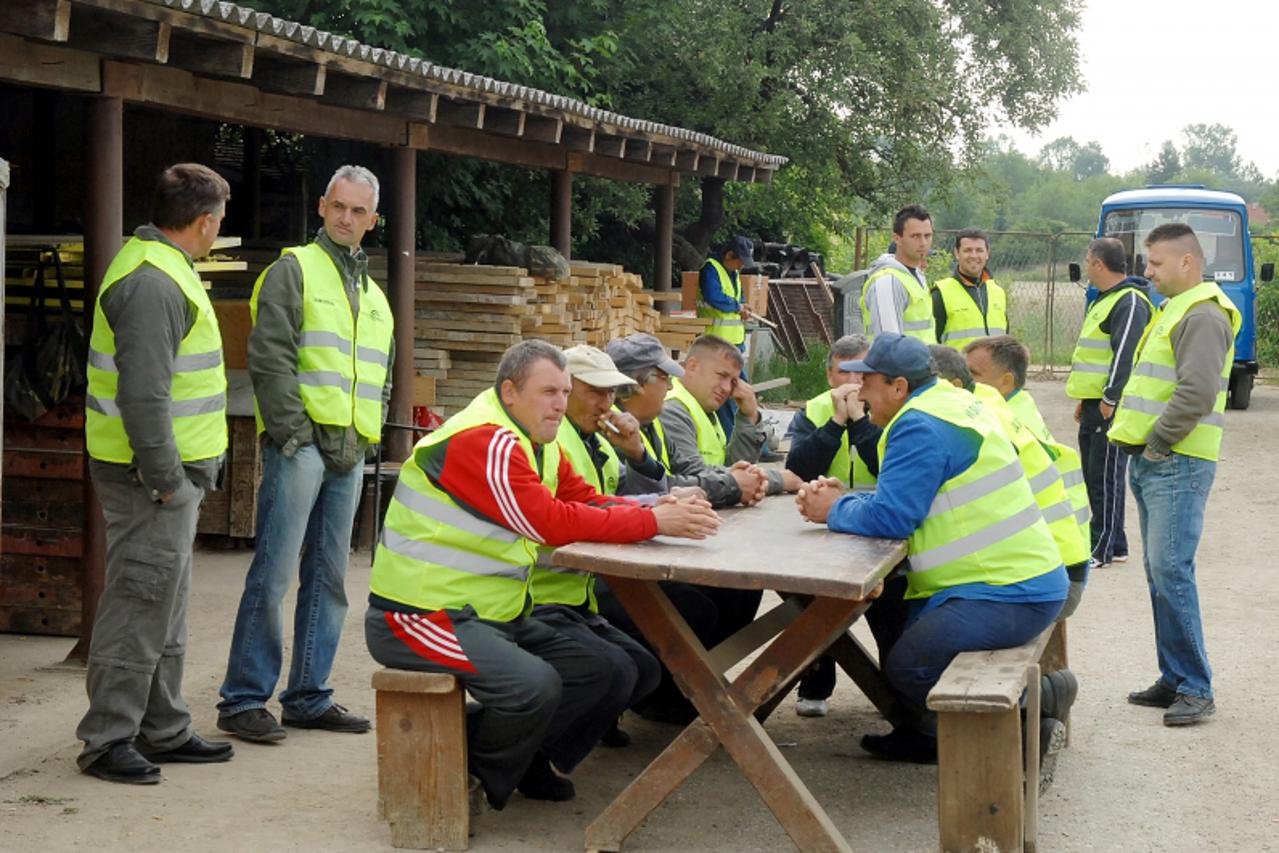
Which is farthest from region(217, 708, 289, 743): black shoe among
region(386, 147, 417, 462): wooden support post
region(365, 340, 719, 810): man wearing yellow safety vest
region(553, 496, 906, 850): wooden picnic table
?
region(386, 147, 417, 462): wooden support post

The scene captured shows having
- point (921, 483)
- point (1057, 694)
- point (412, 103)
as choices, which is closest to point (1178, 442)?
point (1057, 694)

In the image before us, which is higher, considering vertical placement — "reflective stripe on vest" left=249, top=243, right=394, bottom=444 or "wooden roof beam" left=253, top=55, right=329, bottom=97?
"wooden roof beam" left=253, top=55, right=329, bottom=97

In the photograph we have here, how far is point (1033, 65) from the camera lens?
25281 mm

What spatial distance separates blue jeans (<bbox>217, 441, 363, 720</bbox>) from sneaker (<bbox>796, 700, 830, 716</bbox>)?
1.89 meters

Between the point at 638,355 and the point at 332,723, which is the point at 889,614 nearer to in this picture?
the point at 638,355

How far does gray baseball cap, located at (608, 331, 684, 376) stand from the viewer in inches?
234

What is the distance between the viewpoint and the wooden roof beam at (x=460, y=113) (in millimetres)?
10094

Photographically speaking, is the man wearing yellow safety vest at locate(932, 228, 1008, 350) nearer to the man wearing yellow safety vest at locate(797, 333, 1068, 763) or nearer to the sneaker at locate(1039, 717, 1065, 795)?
the sneaker at locate(1039, 717, 1065, 795)

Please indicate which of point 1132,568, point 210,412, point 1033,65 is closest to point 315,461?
point 210,412

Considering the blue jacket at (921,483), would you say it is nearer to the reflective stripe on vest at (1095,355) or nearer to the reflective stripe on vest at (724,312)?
the reflective stripe on vest at (1095,355)

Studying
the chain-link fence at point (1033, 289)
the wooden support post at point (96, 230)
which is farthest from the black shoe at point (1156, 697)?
the chain-link fence at point (1033, 289)

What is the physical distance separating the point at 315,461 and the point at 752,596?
178 centimetres

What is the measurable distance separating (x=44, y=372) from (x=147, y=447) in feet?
8.94

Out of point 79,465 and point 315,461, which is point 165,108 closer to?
point 79,465
